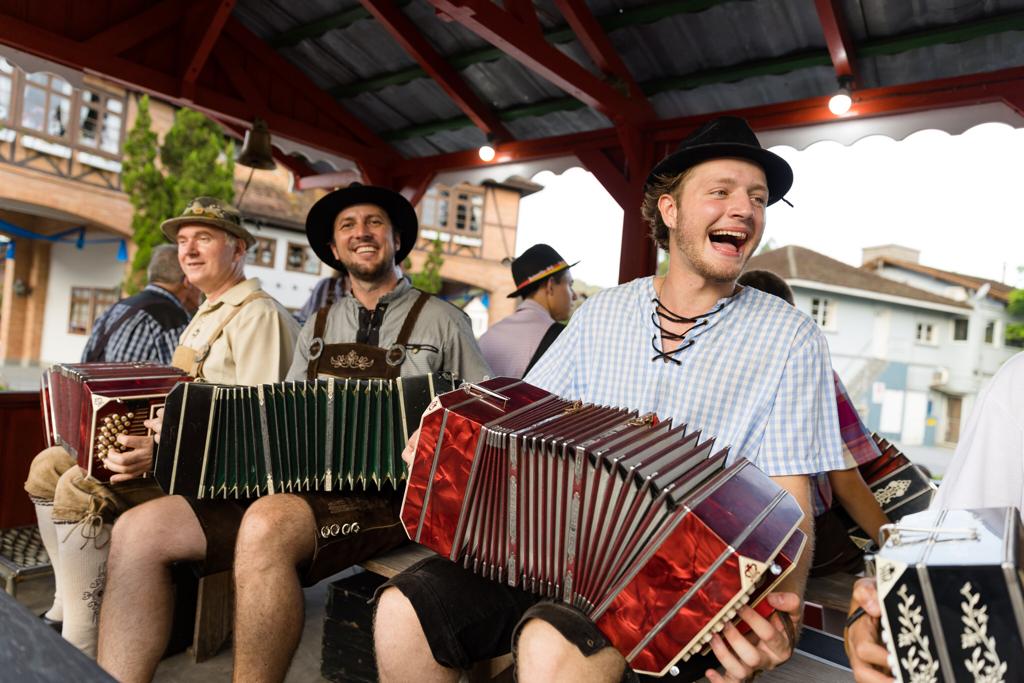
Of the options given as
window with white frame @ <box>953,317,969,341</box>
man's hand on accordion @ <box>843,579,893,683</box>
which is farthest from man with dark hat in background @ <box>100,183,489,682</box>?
window with white frame @ <box>953,317,969,341</box>

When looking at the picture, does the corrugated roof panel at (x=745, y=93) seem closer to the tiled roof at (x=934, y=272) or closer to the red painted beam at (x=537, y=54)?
the red painted beam at (x=537, y=54)

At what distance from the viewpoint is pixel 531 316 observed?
3.86 metres

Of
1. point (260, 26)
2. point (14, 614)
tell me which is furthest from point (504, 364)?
point (260, 26)

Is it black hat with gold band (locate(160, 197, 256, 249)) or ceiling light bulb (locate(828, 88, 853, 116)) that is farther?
ceiling light bulb (locate(828, 88, 853, 116))

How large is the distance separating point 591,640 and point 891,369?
15358 mm

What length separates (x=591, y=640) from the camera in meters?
1.31

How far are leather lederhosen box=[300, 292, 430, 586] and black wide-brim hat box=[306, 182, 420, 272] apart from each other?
625mm

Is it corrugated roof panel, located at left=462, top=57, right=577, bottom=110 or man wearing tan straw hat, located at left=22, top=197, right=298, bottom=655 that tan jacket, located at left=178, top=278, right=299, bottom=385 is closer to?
man wearing tan straw hat, located at left=22, top=197, right=298, bottom=655

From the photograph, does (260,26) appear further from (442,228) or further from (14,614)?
(442,228)

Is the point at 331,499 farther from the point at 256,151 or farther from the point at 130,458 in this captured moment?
the point at 256,151

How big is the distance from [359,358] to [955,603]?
2197mm

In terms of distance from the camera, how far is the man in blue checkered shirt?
3262 mm

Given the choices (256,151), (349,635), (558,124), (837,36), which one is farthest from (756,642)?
(256,151)

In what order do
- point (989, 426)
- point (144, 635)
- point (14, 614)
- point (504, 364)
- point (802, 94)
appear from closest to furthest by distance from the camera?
point (14, 614) → point (989, 426) → point (144, 635) → point (504, 364) → point (802, 94)
